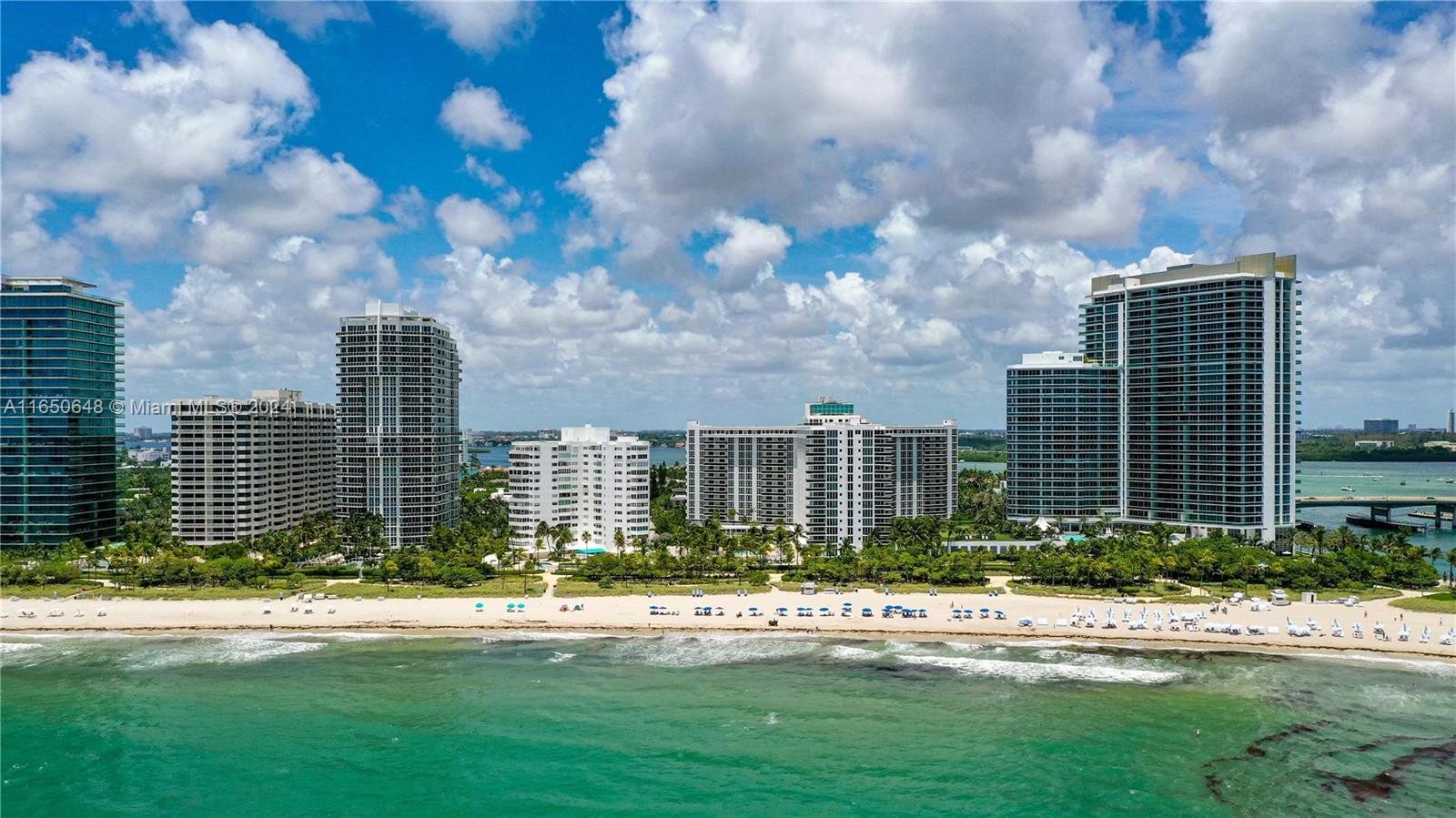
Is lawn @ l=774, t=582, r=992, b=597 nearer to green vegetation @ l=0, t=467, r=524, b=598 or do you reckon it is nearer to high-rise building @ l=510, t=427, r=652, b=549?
green vegetation @ l=0, t=467, r=524, b=598

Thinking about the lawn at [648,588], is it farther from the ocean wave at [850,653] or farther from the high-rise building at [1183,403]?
the high-rise building at [1183,403]

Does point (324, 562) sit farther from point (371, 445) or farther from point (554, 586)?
point (554, 586)

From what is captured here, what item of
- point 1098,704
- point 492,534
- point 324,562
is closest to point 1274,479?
point 1098,704

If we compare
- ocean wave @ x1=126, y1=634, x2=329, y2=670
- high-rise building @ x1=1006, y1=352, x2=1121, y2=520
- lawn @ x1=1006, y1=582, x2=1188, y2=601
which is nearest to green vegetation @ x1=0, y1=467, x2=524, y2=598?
ocean wave @ x1=126, y1=634, x2=329, y2=670

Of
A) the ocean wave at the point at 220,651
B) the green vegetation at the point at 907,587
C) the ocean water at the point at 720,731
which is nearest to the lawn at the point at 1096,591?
the green vegetation at the point at 907,587

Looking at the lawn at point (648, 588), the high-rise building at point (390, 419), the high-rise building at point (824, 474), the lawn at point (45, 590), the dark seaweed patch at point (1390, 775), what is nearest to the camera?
the dark seaweed patch at point (1390, 775)

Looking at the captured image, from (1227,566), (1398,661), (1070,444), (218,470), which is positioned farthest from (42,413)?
(1398,661)

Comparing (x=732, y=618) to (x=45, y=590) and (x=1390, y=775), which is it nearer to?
(x=1390, y=775)
